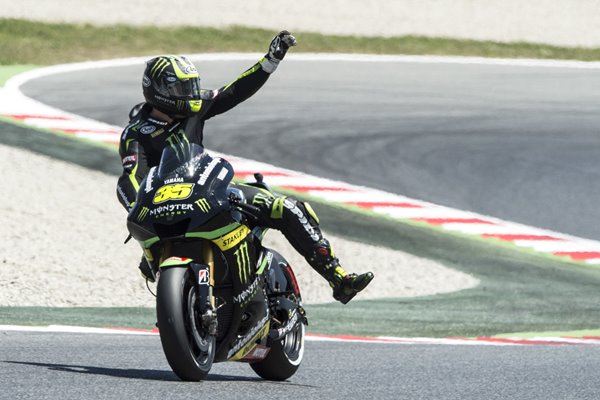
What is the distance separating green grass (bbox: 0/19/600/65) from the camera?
26.1 metres

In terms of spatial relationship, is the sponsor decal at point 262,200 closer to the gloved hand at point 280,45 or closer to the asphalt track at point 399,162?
the asphalt track at point 399,162

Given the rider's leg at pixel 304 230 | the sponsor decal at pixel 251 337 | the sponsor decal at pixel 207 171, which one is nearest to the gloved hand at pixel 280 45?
the rider's leg at pixel 304 230

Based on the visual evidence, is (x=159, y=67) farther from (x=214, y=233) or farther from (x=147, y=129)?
(x=214, y=233)

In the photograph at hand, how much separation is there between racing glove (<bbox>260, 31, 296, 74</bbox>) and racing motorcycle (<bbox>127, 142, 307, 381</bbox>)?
1.32 metres

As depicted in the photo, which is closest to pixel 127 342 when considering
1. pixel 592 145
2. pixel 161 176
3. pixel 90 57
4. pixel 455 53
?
pixel 161 176

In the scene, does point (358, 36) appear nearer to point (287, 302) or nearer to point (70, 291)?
point (70, 291)

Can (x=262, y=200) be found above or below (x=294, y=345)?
above

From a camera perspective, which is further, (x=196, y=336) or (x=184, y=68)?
(x=184, y=68)

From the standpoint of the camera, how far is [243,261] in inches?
283

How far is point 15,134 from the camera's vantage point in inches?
682

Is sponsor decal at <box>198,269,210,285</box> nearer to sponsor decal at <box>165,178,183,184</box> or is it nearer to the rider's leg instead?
sponsor decal at <box>165,178,183,184</box>

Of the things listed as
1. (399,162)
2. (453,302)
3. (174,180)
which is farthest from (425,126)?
(174,180)

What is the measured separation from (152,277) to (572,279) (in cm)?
686

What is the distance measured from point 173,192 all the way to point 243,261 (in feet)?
1.81
